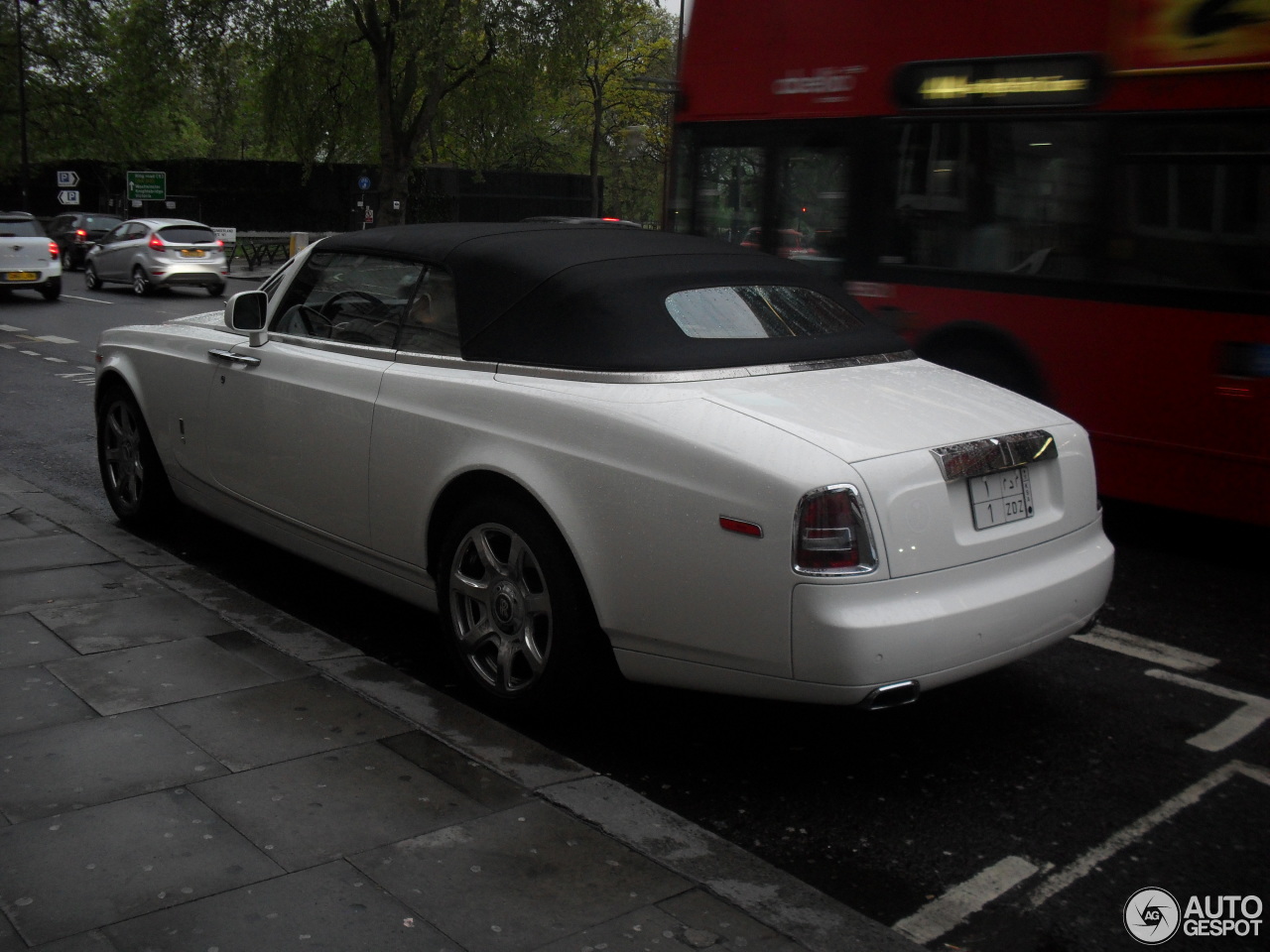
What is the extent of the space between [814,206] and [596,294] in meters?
4.91

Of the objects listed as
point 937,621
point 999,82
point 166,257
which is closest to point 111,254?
point 166,257

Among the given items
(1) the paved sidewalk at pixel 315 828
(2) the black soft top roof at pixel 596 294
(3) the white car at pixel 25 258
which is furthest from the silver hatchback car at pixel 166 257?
(1) the paved sidewalk at pixel 315 828

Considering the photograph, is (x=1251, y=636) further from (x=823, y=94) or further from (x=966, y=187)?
(x=823, y=94)

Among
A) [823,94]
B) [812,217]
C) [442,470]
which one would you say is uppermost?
[823,94]

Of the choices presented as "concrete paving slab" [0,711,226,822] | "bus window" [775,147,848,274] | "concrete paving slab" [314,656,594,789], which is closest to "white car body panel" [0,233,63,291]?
"bus window" [775,147,848,274]

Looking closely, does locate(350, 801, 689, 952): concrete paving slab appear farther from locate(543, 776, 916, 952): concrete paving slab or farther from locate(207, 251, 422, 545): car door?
locate(207, 251, 422, 545): car door

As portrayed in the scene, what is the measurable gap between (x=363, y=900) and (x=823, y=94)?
22.6ft

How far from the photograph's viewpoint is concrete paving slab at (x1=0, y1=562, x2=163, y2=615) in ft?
17.3

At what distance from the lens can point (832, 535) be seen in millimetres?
3518

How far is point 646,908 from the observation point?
3.01 metres

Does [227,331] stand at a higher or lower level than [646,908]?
higher

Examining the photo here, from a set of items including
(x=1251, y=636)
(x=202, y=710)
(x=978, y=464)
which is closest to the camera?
(x=978, y=464)

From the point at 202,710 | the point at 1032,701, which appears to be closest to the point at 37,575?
the point at 202,710

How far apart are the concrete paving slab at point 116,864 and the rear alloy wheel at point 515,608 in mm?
1130
